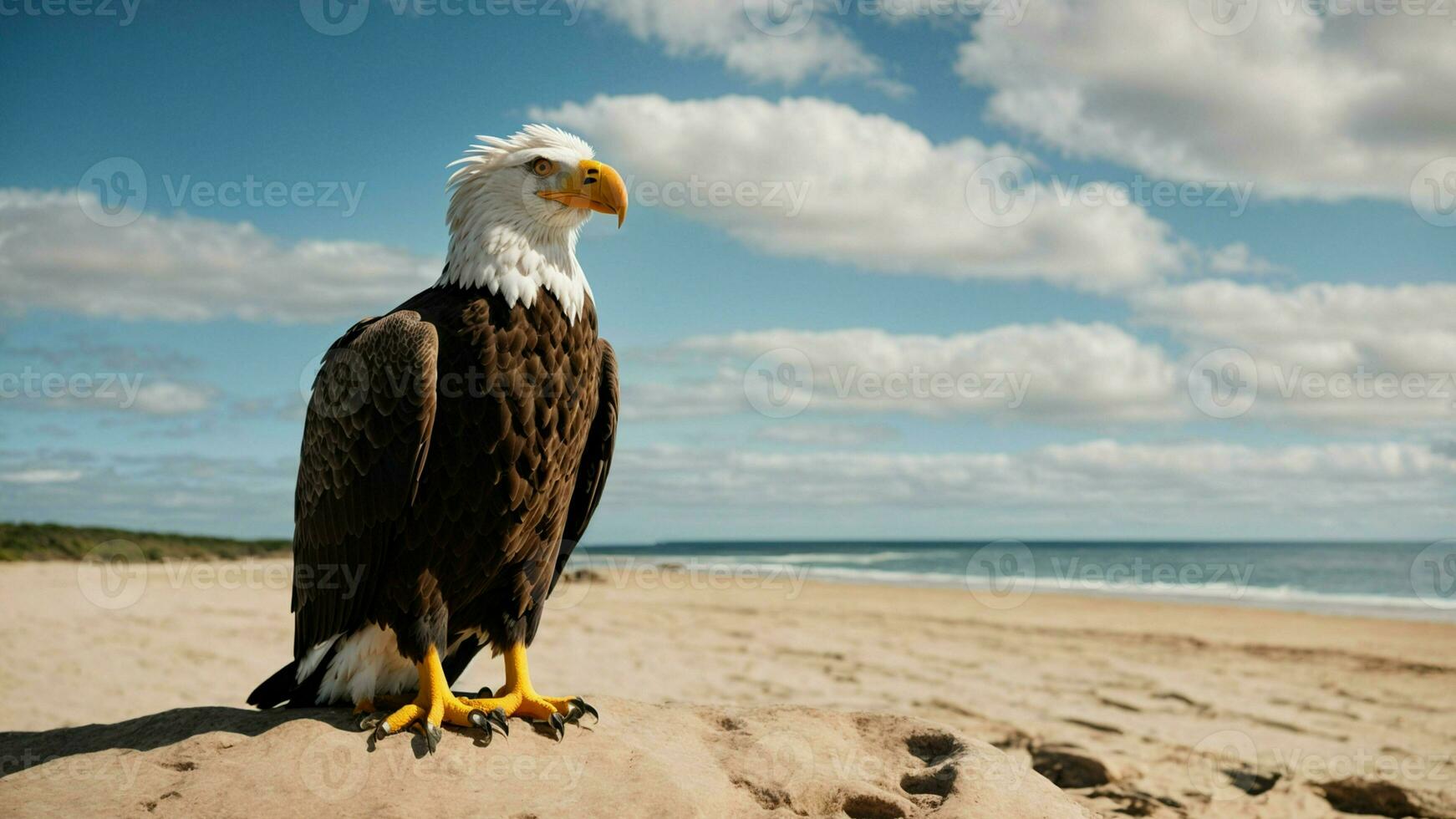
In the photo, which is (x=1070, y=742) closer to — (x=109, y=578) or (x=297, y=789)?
(x=297, y=789)

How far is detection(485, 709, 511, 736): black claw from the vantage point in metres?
3.45

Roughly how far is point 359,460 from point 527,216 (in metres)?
1.15

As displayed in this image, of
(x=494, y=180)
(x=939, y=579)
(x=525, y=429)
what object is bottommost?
(x=939, y=579)

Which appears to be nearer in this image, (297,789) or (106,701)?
(297,789)

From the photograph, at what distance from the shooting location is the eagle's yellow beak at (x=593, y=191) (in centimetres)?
375

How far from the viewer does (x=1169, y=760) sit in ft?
20.3

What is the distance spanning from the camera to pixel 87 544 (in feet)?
80.3

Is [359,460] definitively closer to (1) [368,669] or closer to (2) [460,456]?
(2) [460,456]

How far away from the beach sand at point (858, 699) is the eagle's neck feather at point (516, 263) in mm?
1667

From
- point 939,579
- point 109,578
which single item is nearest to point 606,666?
point 109,578

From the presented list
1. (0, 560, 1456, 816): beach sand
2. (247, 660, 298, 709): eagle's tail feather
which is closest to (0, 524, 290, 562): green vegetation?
(0, 560, 1456, 816): beach sand

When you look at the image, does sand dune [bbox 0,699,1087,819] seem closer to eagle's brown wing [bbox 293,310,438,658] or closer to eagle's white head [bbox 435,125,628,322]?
eagle's brown wing [bbox 293,310,438,658]

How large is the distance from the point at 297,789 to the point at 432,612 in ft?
2.57

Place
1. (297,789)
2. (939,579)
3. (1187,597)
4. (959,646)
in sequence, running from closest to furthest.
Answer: (297,789) < (959,646) < (1187,597) < (939,579)
